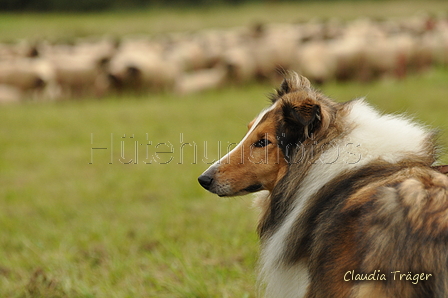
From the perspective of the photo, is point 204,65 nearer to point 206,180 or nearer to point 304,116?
point 206,180

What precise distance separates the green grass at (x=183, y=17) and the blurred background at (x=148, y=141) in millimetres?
2805

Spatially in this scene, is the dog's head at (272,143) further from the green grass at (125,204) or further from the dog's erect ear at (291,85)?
the green grass at (125,204)

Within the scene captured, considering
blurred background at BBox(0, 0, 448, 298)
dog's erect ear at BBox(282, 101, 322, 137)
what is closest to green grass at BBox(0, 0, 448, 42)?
blurred background at BBox(0, 0, 448, 298)

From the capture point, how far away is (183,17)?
2500 cm

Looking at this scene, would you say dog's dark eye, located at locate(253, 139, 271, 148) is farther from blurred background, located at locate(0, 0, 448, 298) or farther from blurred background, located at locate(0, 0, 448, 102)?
blurred background, located at locate(0, 0, 448, 102)

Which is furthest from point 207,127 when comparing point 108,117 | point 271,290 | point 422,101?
point 271,290

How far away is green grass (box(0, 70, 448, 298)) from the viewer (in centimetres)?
336

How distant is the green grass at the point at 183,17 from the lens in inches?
819

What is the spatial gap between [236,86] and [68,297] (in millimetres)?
8768

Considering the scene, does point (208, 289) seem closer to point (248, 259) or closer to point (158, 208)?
point (248, 259)

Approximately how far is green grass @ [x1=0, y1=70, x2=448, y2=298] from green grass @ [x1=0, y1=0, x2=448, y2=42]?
39.1 feet

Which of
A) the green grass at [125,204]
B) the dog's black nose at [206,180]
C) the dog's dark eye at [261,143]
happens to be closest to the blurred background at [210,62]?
the green grass at [125,204]

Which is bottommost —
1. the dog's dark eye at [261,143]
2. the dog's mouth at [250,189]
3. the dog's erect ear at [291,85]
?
the dog's mouth at [250,189]

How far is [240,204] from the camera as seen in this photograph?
4859 mm
